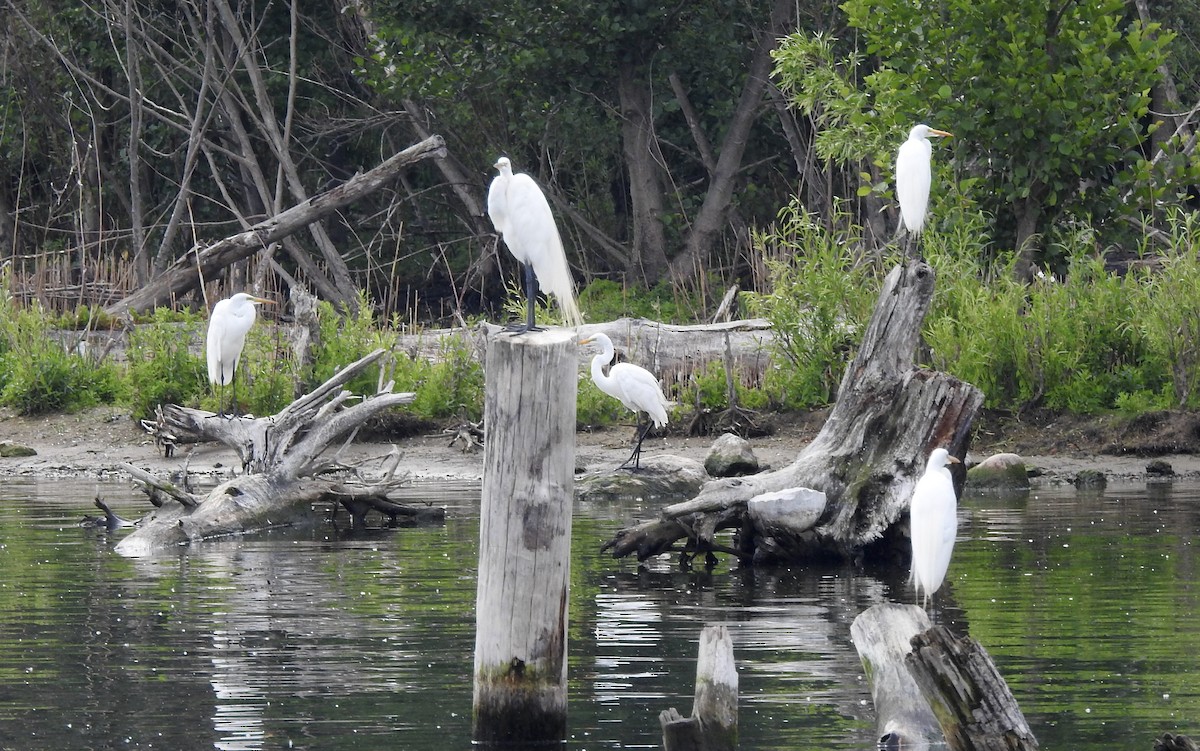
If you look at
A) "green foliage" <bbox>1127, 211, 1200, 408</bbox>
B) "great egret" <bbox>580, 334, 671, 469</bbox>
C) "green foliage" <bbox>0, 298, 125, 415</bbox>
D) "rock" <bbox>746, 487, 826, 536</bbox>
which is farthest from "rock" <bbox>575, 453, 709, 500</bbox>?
"green foliage" <bbox>0, 298, 125, 415</bbox>

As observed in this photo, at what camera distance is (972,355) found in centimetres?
1577

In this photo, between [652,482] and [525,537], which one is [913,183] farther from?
[525,537]

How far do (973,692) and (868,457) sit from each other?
221 inches

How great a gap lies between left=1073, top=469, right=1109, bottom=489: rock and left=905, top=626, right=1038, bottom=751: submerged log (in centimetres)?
1020

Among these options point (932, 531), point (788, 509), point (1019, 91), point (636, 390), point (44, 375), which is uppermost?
point (1019, 91)

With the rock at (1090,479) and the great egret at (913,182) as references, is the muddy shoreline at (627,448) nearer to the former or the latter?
the rock at (1090,479)

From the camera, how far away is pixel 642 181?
2527 centimetres

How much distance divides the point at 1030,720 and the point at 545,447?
2179 millimetres

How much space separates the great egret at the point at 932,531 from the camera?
8.73 metres

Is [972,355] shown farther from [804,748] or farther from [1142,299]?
[804,748]

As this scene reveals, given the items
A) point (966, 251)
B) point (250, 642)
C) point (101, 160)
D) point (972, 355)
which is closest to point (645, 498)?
point (972, 355)

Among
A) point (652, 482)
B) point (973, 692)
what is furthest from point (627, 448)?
point (973, 692)

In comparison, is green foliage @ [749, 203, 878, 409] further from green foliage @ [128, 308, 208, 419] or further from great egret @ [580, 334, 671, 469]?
green foliage @ [128, 308, 208, 419]

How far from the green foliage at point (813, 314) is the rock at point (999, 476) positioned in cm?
211
